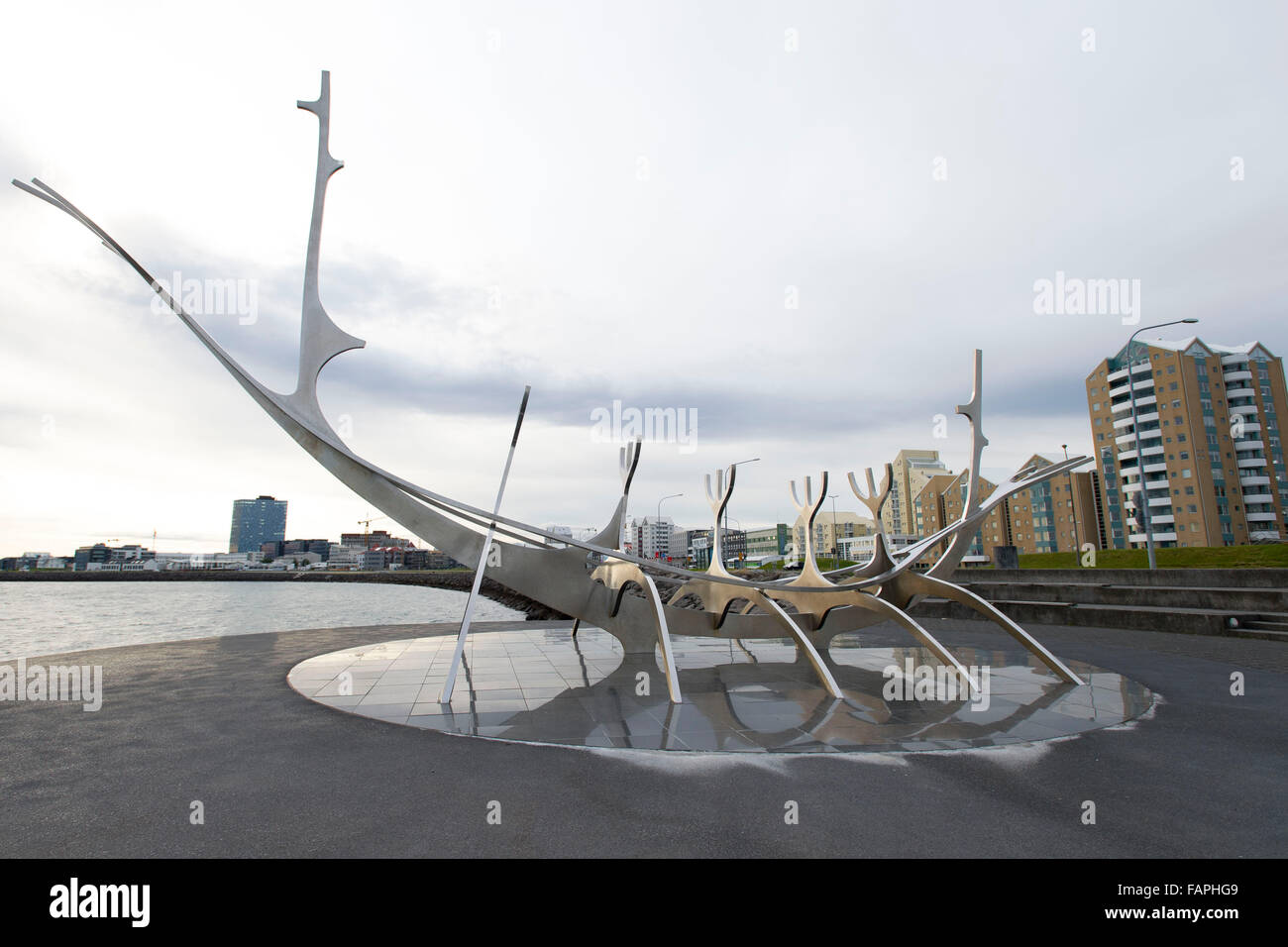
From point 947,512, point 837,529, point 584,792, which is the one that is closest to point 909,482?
point 947,512

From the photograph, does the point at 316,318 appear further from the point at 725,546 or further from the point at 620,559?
the point at 725,546

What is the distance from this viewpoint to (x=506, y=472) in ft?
38.3

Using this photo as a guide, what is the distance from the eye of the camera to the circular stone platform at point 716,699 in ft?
24.6

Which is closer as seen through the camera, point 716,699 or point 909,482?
point 716,699

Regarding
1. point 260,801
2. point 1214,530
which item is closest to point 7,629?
point 260,801

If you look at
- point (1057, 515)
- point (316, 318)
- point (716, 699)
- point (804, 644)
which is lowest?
point (716, 699)

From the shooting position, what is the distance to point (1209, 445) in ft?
240

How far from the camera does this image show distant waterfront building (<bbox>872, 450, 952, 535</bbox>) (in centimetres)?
11550

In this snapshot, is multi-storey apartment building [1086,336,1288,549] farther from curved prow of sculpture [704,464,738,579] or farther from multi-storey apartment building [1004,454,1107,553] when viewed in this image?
curved prow of sculpture [704,464,738,579]

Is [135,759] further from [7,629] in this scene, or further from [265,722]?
[7,629]

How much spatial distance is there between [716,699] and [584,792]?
4.32 m

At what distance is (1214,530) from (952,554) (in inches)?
3174

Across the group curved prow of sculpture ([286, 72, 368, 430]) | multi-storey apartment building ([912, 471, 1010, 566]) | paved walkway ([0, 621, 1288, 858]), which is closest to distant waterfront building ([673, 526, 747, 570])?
multi-storey apartment building ([912, 471, 1010, 566])

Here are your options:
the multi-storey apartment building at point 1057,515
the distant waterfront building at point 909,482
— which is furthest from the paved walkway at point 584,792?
the distant waterfront building at point 909,482
